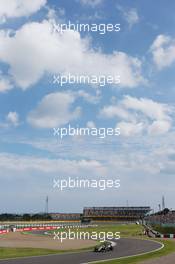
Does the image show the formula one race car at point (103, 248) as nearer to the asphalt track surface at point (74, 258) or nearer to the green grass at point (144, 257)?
the asphalt track surface at point (74, 258)

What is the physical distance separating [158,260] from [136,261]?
2.60 m

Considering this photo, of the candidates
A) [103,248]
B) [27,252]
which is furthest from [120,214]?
[27,252]

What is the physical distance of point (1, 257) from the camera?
147 feet

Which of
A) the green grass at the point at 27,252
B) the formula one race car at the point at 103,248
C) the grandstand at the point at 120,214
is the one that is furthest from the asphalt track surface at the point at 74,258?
the grandstand at the point at 120,214

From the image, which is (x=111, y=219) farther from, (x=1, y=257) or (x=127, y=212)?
(x=1, y=257)

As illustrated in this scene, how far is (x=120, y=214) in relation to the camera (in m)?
193

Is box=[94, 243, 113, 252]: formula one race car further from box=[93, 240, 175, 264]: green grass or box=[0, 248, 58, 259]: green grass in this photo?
box=[0, 248, 58, 259]: green grass

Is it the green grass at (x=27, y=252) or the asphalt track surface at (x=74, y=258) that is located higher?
the green grass at (x=27, y=252)

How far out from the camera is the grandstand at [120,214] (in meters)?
192

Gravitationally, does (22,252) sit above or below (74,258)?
above

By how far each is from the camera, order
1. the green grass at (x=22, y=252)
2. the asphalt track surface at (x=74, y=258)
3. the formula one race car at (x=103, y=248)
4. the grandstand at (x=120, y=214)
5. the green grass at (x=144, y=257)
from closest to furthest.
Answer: the green grass at (x=144, y=257) < the asphalt track surface at (x=74, y=258) < the green grass at (x=22, y=252) < the formula one race car at (x=103, y=248) < the grandstand at (x=120, y=214)

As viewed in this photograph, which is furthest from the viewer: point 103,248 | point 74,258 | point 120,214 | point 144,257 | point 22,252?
point 120,214

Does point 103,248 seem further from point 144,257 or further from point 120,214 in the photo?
point 120,214

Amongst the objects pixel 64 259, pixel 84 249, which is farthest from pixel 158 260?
pixel 84 249
